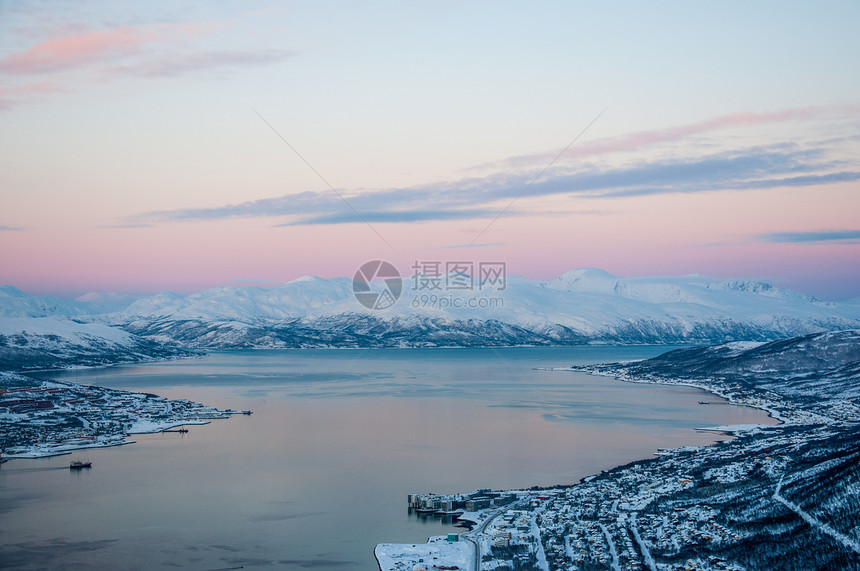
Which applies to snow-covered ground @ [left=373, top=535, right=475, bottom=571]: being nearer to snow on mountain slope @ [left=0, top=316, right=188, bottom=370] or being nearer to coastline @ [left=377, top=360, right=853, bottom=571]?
coastline @ [left=377, top=360, right=853, bottom=571]

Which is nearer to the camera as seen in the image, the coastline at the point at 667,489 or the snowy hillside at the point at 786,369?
the coastline at the point at 667,489

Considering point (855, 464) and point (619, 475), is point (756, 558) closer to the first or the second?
point (855, 464)

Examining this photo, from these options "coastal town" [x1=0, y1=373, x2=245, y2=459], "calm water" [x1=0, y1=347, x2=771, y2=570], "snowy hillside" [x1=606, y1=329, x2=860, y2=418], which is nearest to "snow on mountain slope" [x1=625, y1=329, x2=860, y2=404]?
"snowy hillside" [x1=606, y1=329, x2=860, y2=418]

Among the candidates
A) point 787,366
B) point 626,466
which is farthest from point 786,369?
point 626,466

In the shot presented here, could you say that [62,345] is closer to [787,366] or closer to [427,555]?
[787,366]

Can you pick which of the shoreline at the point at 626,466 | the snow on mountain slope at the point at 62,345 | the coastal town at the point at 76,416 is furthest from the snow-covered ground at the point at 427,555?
the snow on mountain slope at the point at 62,345

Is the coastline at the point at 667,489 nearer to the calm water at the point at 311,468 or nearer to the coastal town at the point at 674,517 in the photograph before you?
the coastal town at the point at 674,517

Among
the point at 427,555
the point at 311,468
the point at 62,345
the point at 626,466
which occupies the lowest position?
the point at 62,345
